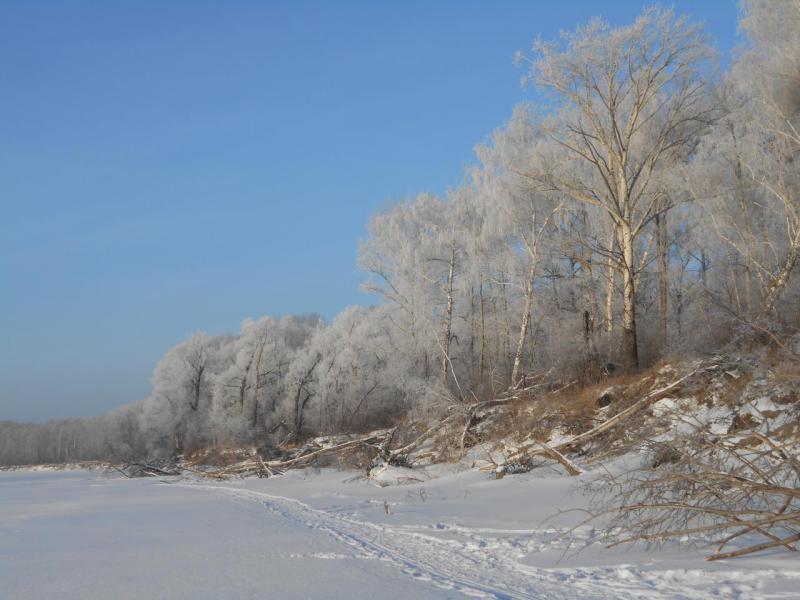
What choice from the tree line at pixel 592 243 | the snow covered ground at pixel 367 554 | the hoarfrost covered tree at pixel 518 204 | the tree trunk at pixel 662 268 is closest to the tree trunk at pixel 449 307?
the tree line at pixel 592 243

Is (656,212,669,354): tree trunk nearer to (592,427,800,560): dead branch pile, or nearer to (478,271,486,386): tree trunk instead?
(478,271,486,386): tree trunk

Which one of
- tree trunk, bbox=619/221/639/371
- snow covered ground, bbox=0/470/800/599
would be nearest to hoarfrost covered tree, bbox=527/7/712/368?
tree trunk, bbox=619/221/639/371

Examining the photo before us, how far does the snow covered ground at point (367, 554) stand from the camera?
6.23 meters

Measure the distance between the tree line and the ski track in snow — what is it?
2.37 metres

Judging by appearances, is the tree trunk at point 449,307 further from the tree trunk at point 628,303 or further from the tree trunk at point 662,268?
the tree trunk at point 628,303

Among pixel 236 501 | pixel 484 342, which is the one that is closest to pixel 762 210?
pixel 484 342

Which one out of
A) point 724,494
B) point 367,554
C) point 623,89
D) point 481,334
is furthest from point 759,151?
point 367,554

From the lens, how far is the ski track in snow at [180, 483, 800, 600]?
5777 millimetres

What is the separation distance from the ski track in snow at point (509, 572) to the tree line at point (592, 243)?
2.37 meters

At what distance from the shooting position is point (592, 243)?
77.6 ft

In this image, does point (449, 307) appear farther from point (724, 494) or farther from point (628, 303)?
point (724, 494)

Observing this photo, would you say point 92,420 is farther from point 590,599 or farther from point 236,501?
point 590,599

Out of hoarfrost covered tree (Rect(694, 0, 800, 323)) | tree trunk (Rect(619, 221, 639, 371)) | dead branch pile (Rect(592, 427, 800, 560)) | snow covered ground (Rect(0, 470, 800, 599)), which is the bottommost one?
snow covered ground (Rect(0, 470, 800, 599))

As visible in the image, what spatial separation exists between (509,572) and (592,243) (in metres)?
18.1
